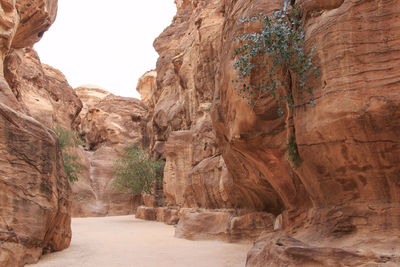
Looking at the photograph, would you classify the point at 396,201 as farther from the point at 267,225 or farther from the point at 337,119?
the point at 267,225

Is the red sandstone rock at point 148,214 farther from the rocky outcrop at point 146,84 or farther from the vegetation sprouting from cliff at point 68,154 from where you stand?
the rocky outcrop at point 146,84

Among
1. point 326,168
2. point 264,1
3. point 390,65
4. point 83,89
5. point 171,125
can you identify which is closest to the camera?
point 390,65

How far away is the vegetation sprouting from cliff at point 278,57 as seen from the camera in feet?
15.5

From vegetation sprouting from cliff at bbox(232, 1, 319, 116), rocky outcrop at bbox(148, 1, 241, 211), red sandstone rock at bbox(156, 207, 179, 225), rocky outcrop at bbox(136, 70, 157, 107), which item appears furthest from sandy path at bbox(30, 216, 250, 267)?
rocky outcrop at bbox(136, 70, 157, 107)

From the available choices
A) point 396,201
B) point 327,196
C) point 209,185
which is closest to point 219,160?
point 209,185

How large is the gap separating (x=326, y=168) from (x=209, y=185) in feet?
26.2

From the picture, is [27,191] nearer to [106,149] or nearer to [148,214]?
[148,214]

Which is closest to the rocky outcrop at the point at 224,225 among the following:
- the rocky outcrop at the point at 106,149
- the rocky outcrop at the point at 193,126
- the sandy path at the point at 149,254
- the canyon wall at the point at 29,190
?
the sandy path at the point at 149,254

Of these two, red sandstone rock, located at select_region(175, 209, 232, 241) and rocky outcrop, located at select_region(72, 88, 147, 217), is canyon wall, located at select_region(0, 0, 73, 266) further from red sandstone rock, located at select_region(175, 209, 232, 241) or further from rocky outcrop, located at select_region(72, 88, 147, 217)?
rocky outcrop, located at select_region(72, 88, 147, 217)

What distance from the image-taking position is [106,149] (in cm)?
3231

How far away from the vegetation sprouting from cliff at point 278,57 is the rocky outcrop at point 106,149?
76.8ft

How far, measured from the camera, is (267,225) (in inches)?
350

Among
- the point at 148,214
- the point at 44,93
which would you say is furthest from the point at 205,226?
the point at 44,93

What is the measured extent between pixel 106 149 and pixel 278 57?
29.4 m
